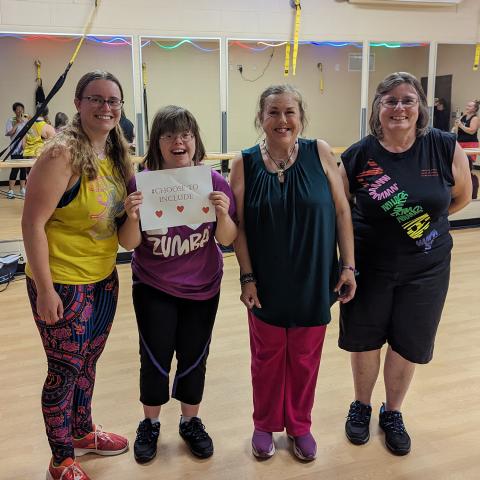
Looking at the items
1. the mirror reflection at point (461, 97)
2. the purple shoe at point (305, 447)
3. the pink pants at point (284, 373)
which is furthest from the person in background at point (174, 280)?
the mirror reflection at point (461, 97)

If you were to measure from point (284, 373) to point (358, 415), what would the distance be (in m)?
0.48

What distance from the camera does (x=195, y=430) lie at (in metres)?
2.06

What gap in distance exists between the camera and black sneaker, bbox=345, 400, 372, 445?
2086 mm

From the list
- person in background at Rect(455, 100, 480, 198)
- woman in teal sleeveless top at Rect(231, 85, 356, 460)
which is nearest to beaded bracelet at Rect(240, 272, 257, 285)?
woman in teal sleeveless top at Rect(231, 85, 356, 460)

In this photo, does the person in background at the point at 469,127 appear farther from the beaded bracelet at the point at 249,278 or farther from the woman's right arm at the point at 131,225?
the woman's right arm at the point at 131,225

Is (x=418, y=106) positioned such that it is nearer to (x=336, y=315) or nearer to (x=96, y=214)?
(x=96, y=214)

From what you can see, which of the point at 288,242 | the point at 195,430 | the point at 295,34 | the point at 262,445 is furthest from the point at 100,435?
the point at 295,34

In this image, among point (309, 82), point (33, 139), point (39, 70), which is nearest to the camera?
point (33, 139)

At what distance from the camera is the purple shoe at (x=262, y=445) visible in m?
1.99

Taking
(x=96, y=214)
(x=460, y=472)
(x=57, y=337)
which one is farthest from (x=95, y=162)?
(x=460, y=472)

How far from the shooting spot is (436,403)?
2.40 metres

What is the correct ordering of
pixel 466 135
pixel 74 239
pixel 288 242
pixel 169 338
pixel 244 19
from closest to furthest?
pixel 74 239, pixel 288 242, pixel 169 338, pixel 244 19, pixel 466 135

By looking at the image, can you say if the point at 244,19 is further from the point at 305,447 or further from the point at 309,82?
the point at 305,447

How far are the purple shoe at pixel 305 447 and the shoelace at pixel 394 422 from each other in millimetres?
344
